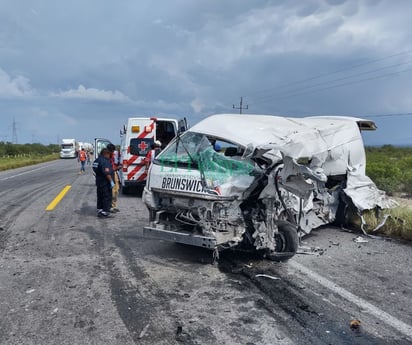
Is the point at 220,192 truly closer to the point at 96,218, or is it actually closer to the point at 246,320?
the point at 246,320

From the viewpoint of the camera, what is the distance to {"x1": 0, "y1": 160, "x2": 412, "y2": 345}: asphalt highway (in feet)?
11.3

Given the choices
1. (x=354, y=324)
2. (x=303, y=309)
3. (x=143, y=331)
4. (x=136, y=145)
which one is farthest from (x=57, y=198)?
(x=354, y=324)

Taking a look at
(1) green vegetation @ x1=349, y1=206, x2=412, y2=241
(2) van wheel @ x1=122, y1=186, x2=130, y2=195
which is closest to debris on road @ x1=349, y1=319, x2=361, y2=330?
(1) green vegetation @ x1=349, y1=206, x2=412, y2=241

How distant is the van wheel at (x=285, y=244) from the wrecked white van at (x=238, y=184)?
1cm

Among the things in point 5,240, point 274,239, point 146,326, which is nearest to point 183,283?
point 146,326

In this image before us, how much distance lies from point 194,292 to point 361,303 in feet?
5.92

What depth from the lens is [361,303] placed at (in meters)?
4.11

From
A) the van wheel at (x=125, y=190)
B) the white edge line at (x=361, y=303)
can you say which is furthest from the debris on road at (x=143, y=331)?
the van wheel at (x=125, y=190)

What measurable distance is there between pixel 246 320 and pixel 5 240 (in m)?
5.05

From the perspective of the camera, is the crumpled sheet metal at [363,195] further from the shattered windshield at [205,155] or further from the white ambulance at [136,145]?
the white ambulance at [136,145]

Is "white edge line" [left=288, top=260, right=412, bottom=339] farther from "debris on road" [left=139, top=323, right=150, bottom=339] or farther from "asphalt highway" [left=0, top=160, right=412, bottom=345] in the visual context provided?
"debris on road" [left=139, top=323, right=150, bottom=339]

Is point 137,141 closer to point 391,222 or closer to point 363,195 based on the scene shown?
point 363,195

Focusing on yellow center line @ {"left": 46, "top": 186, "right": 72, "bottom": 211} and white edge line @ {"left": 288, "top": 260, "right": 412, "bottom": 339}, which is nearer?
white edge line @ {"left": 288, "top": 260, "right": 412, "bottom": 339}

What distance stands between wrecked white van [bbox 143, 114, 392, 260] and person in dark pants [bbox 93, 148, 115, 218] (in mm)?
3108
